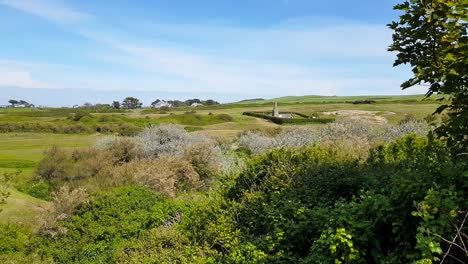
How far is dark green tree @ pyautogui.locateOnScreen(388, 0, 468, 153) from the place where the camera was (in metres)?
4.84

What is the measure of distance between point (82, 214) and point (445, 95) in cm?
1187

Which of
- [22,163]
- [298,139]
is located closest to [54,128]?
[22,163]

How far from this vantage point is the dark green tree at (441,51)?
484 cm

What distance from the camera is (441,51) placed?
Answer: 518 cm

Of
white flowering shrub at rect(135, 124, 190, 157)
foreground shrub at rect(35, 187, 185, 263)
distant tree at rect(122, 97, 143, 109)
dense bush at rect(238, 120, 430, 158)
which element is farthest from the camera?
distant tree at rect(122, 97, 143, 109)

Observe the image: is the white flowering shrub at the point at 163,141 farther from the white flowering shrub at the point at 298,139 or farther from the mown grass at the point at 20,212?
the mown grass at the point at 20,212

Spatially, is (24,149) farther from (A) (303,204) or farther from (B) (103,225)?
(A) (303,204)

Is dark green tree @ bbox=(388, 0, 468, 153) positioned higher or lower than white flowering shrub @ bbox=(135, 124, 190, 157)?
higher

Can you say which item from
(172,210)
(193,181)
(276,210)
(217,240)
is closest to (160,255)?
(217,240)

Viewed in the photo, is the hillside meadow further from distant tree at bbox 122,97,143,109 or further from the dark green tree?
distant tree at bbox 122,97,143,109

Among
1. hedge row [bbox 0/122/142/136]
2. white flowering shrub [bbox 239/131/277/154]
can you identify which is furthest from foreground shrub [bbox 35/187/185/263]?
hedge row [bbox 0/122/142/136]

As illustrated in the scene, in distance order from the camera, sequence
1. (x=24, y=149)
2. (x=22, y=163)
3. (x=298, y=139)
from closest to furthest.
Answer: (x=298, y=139), (x=22, y=163), (x=24, y=149)

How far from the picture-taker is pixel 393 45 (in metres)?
5.45

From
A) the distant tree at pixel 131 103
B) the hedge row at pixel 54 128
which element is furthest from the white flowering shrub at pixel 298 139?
the distant tree at pixel 131 103
